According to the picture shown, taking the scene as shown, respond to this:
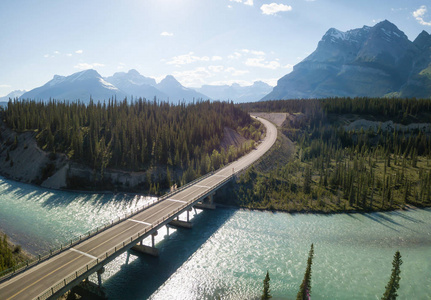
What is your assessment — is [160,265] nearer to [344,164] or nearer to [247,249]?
[247,249]

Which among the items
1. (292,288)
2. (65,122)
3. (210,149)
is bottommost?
(292,288)

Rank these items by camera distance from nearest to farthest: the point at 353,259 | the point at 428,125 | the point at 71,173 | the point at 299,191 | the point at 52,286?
the point at 52,286 < the point at 353,259 < the point at 299,191 < the point at 71,173 < the point at 428,125

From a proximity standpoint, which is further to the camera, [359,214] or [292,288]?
[359,214]

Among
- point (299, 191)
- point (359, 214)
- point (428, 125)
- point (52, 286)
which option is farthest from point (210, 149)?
point (428, 125)

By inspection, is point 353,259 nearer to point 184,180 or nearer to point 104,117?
point 184,180

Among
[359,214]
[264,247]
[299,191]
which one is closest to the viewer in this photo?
[264,247]

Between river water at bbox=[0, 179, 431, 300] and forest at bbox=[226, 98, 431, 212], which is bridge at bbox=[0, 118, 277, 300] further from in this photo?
forest at bbox=[226, 98, 431, 212]

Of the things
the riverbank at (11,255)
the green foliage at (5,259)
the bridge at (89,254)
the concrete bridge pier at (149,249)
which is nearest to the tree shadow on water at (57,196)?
the bridge at (89,254)
